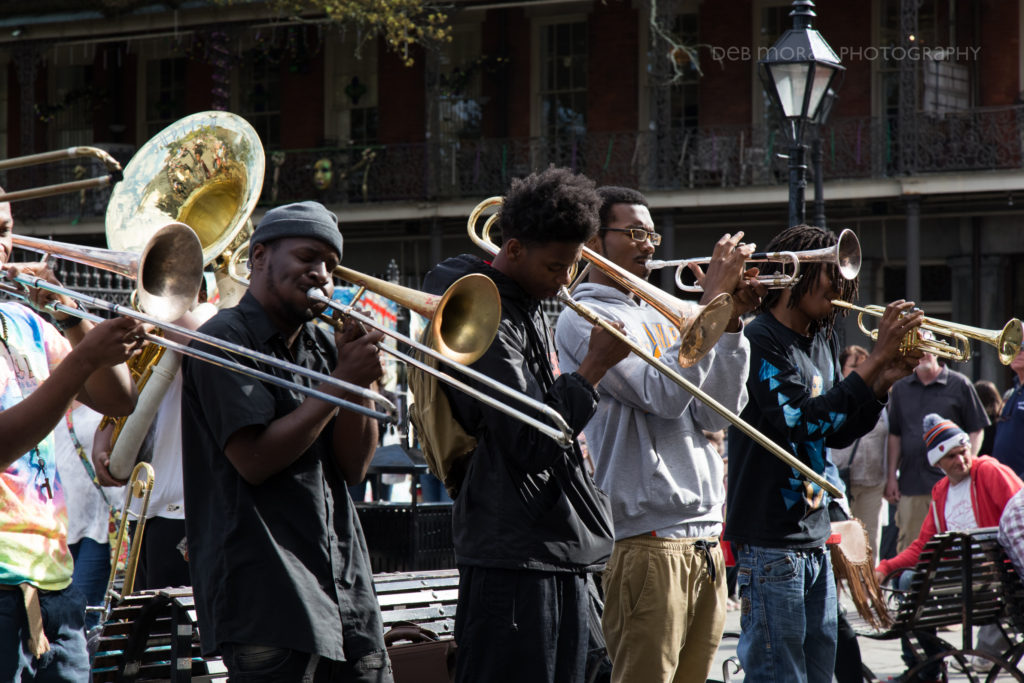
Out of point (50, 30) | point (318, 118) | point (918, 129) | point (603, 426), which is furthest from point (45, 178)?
point (603, 426)

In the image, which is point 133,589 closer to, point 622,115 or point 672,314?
point 672,314

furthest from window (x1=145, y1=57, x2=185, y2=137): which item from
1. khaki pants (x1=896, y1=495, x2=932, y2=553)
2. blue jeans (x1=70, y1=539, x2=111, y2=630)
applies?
blue jeans (x1=70, y1=539, x2=111, y2=630)

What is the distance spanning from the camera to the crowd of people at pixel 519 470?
2.88 meters

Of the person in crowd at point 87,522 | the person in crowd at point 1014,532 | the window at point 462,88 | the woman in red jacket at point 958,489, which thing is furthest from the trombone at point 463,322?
the window at point 462,88

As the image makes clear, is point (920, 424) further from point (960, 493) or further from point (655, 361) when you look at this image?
point (655, 361)

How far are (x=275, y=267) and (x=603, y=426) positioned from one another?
1.29 meters

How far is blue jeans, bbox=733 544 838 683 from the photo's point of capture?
413 cm

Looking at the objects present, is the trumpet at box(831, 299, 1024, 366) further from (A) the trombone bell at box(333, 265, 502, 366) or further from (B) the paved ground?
(B) the paved ground

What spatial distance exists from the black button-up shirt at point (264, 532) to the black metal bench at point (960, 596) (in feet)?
10.9

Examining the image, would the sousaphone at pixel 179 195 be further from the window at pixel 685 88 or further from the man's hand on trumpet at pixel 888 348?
the window at pixel 685 88

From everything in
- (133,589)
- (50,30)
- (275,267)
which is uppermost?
(50,30)

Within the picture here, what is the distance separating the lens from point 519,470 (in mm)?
3105

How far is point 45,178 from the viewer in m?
21.4

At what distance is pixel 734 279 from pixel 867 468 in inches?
256
